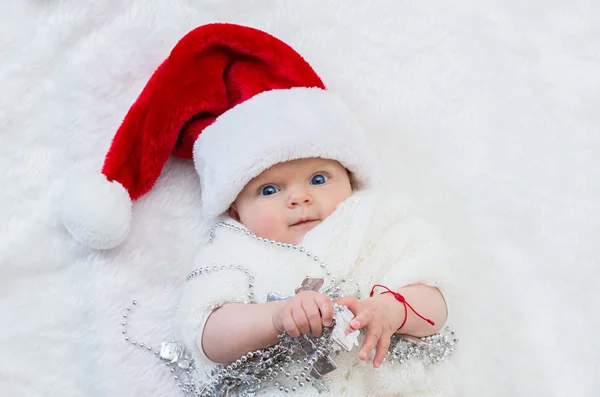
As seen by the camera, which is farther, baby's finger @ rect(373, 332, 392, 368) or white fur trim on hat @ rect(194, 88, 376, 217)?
white fur trim on hat @ rect(194, 88, 376, 217)

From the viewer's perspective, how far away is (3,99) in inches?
54.6

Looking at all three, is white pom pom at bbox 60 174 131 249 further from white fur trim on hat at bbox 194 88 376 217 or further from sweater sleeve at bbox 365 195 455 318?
sweater sleeve at bbox 365 195 455 318

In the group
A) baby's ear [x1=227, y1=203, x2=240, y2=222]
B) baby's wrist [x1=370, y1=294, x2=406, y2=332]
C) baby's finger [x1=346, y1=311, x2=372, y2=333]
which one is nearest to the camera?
baby's finger [x1=346, y1=311, x2=372, y2=333]

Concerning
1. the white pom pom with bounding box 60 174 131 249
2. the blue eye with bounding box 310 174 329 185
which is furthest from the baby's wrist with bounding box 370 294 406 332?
the white pom pom with bounding box 60 174 131 249

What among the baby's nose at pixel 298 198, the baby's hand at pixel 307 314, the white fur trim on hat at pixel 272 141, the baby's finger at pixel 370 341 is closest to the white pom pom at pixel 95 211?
the white fur trim on hat at pixel 272 141

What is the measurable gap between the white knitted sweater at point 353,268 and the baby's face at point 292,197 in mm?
24

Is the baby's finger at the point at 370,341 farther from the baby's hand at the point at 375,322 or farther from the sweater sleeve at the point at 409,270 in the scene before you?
the sweater sleeve at the point at 409,270

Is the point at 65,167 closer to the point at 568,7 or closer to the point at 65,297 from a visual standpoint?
the point at 65,297

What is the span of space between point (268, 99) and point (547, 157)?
23.2 inches

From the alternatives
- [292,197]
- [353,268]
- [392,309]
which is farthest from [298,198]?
[392,309]

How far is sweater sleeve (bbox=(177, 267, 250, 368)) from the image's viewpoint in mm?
1184

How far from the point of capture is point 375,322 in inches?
41.2

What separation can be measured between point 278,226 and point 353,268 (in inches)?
5.5

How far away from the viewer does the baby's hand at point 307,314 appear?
1016mm
